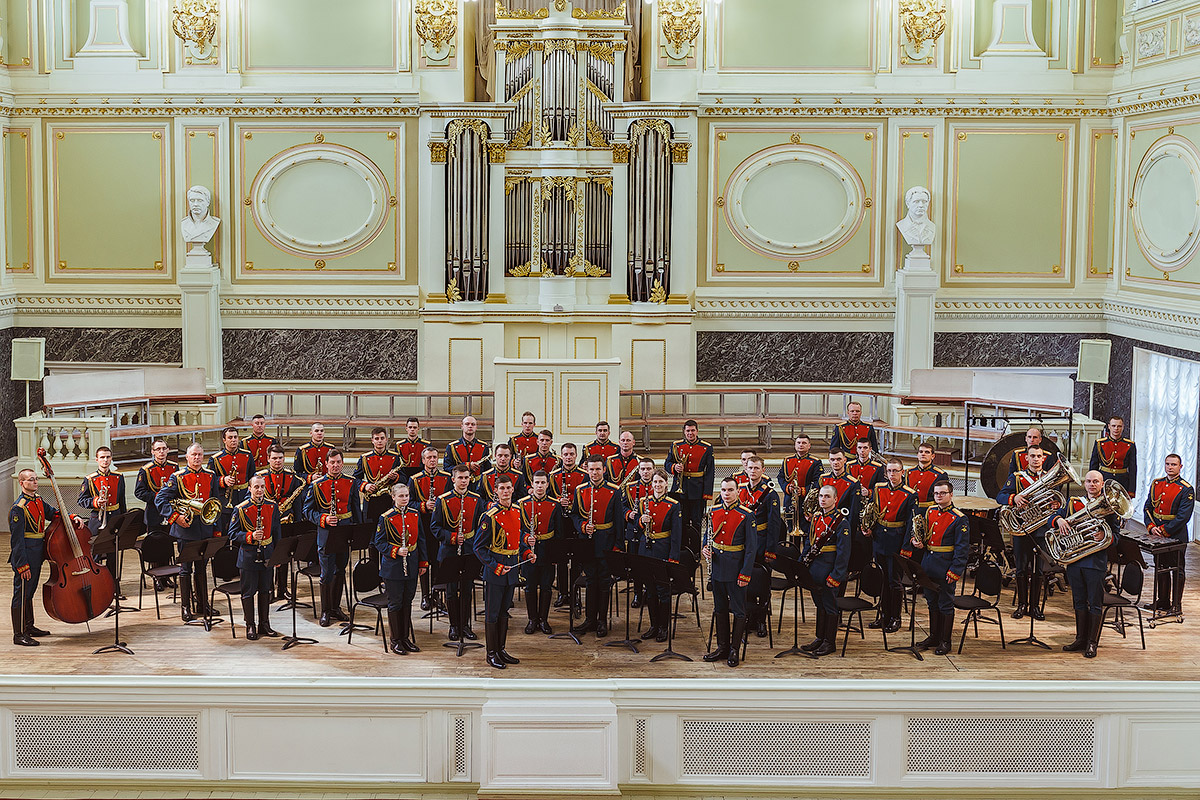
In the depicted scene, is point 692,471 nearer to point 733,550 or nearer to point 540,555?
point 540,555

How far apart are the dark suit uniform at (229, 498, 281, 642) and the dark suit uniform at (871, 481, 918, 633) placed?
4771 millimetres

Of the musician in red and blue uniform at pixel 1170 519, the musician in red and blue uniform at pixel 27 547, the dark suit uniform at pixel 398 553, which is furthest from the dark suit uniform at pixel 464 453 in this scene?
the musician in red and blue uniform at pixel 1170 519

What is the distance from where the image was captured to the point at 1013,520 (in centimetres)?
1041

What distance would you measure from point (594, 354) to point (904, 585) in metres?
6.53

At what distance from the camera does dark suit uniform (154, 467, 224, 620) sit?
10562mm

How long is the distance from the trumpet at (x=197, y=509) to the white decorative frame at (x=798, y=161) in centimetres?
785

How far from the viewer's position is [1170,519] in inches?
417

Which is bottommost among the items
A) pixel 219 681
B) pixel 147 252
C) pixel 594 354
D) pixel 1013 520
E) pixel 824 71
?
pixel 219 681

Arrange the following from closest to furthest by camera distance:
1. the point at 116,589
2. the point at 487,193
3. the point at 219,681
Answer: the point at 219,681 → the point at 116,589 → the point at 487,193

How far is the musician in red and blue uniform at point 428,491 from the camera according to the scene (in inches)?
400

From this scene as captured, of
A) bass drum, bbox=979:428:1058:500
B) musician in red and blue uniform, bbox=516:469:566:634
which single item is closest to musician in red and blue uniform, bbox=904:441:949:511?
bass drum, bbox=979:428:1058:500

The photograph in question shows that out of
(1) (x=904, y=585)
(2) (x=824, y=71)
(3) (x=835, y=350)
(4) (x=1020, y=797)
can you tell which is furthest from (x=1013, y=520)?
(2) (x=824, y=71)

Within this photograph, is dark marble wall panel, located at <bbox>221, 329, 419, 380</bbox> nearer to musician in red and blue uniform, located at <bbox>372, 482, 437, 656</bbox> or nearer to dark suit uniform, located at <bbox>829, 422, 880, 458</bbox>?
dark suit uniform, located at <bbox>829, 422, 880, 458</bbox>

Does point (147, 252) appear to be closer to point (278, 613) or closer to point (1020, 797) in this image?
point (278, 613)
